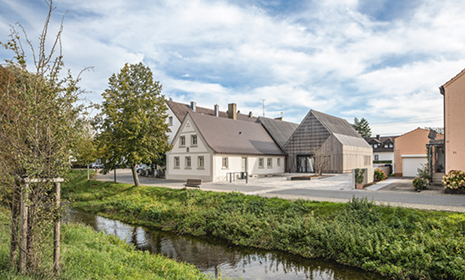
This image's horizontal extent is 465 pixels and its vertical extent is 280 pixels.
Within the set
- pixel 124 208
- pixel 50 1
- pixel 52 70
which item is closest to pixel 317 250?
pixel 52 70

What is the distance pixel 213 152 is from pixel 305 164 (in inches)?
561

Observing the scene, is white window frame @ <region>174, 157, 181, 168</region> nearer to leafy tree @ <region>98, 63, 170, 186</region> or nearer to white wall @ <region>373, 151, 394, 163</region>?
leafy tree @ <region>98, 63, 170, 186</region>

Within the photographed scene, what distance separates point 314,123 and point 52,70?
114 ft

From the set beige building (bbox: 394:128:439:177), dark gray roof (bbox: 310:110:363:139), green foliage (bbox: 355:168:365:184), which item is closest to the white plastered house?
dark gray roof (bbox: 310:110:363:139)

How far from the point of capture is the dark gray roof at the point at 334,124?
126 feet

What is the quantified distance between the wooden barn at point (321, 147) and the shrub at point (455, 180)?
58.4ft

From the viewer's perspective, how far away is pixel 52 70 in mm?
A: 6199

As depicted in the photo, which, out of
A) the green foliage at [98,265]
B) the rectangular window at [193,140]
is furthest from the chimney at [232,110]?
the green foliage at [98,265]

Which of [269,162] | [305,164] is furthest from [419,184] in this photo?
[305,164]

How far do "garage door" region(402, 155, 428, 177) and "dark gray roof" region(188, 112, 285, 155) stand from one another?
12.8 meters

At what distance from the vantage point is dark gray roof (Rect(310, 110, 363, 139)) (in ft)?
126

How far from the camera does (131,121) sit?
22.0 metres

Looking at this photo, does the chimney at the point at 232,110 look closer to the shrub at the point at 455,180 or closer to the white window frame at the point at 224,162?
the white window frame at the point at 224,162

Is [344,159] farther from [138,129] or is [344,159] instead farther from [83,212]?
[83,212]
